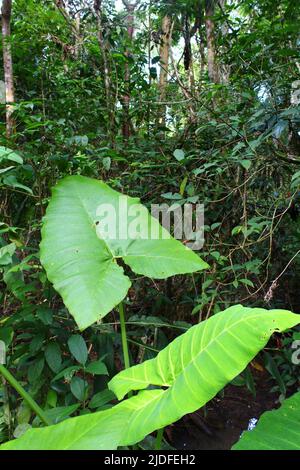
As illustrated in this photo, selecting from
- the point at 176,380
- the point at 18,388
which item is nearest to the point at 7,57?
the point at 18,388

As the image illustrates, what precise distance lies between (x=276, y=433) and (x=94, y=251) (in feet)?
1.83

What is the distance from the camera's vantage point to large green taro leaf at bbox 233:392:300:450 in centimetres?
56

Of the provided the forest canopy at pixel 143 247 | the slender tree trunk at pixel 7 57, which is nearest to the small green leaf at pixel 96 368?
the forest canopy at pixel 143 247

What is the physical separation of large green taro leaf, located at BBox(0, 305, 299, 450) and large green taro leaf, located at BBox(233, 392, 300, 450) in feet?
0.26

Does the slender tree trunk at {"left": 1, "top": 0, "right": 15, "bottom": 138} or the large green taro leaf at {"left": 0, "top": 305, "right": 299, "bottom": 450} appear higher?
the slender tree trunk at {"left": 1, "top": 0, "right": 15, "bottom": 138}

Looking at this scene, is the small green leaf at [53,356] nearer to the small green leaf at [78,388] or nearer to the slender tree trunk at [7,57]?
the small green leaf at [78,388]

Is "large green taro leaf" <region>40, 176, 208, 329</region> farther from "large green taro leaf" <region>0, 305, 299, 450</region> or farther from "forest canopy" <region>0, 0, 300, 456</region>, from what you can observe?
"large green taro leaf" <region>0, 305, 299, 450</region>

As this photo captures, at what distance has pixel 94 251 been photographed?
0.94 m

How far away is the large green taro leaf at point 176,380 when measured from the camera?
528 millimetres

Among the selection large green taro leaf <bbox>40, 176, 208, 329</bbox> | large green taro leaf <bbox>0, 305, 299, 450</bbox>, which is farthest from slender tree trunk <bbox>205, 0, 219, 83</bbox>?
large green taro leaf <bbox>0, 305, 299, 450</bbox>

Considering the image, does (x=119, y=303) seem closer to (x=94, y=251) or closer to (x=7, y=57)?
(x=94, y=251)

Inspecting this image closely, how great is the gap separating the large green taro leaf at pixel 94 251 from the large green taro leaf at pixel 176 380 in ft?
0.53
